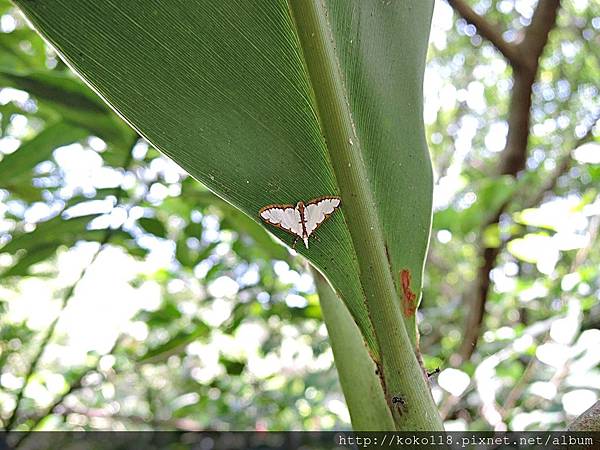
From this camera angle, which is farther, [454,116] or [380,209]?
[454,116]

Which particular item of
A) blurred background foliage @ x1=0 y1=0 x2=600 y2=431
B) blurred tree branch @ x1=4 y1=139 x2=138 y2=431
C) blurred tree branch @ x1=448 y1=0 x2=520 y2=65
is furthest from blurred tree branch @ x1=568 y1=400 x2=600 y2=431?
blurred tree branch @ x1=448 y1=0 x2=520 y2=65

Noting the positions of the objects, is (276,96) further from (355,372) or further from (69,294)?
(69,294)

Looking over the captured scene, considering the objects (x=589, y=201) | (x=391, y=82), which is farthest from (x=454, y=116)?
(x=391, y=82)

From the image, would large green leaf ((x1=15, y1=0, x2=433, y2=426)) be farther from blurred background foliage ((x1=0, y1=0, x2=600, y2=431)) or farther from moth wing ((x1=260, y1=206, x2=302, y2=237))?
blurred background foliage ((x1=0, y1=0, x2=600, y2=431))

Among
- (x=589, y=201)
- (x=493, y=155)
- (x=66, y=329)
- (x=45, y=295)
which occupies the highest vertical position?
(x=493, y=155)

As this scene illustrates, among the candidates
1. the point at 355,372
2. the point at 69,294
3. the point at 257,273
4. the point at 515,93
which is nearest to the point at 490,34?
the point at 515,93

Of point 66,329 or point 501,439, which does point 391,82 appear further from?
point 66,329

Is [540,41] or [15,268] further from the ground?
[540,41]
